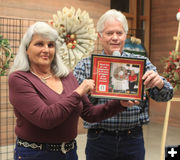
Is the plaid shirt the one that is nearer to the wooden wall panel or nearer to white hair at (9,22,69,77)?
white hair at (9,22,69,77)

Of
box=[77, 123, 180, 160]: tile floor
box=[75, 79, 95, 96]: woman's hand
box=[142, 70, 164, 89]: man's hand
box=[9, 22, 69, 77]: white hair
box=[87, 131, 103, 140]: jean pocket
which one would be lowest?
box=[77, 123, 180, 160]: tile floor

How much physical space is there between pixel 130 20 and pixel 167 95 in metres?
5.38

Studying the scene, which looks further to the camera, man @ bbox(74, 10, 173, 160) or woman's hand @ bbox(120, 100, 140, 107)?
man @ bbox(74, 10, 173, 160)

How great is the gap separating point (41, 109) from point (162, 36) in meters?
5.68

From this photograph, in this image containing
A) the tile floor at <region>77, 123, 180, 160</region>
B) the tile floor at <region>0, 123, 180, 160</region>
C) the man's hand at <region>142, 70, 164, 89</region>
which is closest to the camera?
the man's hand at <region>142, 70, 164, 89</region>

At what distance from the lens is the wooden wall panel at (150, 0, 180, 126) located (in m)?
6.29

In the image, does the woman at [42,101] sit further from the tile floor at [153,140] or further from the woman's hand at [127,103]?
the tile floor at [153,140]

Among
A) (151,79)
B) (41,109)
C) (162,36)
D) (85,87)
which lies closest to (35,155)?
(41,109)

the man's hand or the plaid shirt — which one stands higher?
the man's hand

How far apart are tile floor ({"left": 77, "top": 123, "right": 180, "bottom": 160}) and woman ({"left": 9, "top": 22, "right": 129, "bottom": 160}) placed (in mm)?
2398

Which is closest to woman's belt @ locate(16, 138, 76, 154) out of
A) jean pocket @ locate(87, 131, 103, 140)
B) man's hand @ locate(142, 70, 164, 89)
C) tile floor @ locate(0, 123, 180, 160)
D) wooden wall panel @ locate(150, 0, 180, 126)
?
Answer: jean pocket @ locate(87, 131, 103, 140)

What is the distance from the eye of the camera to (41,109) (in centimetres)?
137

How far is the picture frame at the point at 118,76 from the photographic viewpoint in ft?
4.98

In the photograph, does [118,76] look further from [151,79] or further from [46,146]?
[46,146]
